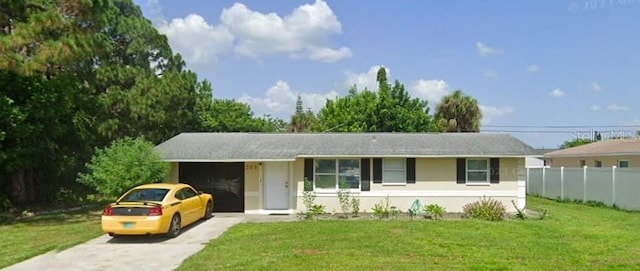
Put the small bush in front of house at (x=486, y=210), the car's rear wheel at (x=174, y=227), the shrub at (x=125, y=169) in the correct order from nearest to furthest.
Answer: the car's rear wheel at (x=174, y=227) < the small bush in front of house at (x=486, y=210) < the shrub at (x=125, y=169)

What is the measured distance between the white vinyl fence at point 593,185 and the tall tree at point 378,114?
14.3 metres

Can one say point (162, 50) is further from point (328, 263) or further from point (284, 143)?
point (328, 263)

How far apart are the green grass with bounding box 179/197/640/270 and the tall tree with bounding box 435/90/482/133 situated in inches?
919

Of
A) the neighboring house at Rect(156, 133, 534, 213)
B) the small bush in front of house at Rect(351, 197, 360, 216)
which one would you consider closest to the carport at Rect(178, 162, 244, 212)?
the neighboring house at Rect(156, 133, 534, 213)

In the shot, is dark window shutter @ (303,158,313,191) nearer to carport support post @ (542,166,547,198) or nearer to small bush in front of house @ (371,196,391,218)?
small bush in front of house @ (371,196,391,218)

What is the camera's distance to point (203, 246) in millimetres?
12555

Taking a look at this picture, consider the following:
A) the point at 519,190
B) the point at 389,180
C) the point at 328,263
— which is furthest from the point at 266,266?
the point at 519,190

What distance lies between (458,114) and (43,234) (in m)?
31.7

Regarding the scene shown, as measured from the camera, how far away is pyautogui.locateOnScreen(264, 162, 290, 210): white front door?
1944 cm

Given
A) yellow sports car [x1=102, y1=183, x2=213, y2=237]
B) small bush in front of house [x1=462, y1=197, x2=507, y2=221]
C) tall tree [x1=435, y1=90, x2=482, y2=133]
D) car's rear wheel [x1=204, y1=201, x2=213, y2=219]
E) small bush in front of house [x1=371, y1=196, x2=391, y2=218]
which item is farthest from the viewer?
tall tree [x1=435, y1=90, x2=482, y2=133]

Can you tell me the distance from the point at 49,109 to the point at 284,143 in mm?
8621

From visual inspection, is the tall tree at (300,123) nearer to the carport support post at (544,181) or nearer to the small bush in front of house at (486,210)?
the carport support post at (544,181)

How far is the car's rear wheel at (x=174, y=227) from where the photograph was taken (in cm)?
1390

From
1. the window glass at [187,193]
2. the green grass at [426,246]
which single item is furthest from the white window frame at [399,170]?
the window glass at [187,193]
